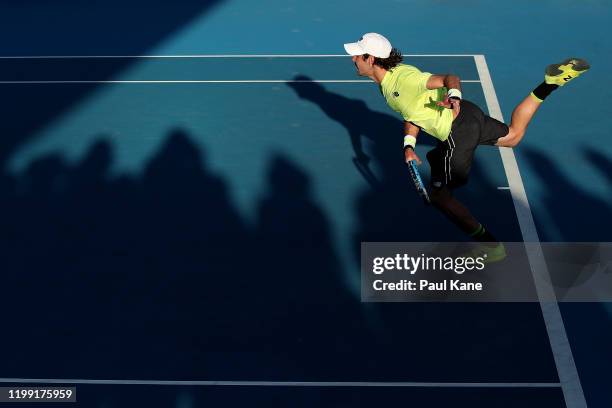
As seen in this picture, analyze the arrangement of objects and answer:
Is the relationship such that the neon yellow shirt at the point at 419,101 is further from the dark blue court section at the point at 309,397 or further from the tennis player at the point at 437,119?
the dark blue court section at the point at 309,397

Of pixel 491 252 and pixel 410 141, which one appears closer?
pixel 410 141

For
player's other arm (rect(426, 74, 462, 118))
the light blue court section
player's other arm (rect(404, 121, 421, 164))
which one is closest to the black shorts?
player's other arm (rect(426, 74, 462, 118))

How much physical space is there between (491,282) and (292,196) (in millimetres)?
2436

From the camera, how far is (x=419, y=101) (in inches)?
273

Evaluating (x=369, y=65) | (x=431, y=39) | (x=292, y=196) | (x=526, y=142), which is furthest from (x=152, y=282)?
(x=431, y=39)

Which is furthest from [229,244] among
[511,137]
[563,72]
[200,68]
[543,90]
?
[200,68]

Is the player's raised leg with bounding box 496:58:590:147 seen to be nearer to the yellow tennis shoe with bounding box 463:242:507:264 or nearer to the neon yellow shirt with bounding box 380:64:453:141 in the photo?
the neon yellow shirt with bounding box 380:64:453:141

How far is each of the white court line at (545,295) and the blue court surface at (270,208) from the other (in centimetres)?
3

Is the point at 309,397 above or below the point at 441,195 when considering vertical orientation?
below

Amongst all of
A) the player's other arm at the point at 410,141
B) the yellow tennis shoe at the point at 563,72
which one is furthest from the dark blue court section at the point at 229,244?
the yellow tennis shoe at the point at 563,72

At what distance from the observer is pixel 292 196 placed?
8484 millimetres

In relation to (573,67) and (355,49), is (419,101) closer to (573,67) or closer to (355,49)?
(355,49)

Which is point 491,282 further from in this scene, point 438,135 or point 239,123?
point 239,123

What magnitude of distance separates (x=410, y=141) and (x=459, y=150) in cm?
50
